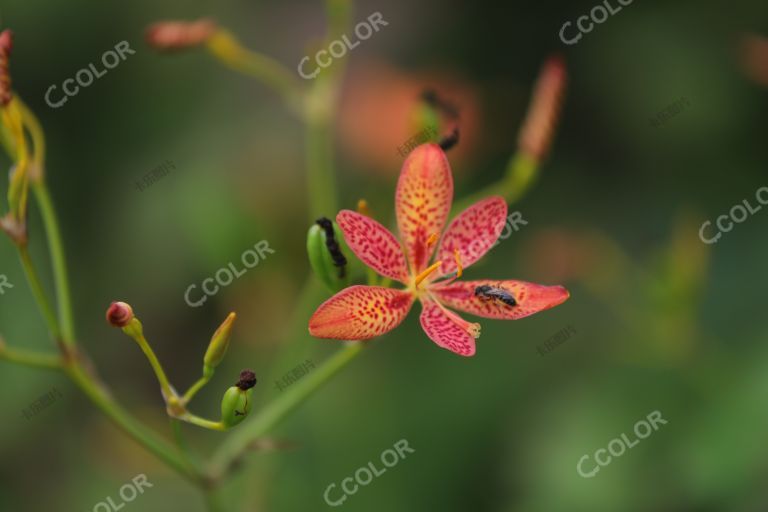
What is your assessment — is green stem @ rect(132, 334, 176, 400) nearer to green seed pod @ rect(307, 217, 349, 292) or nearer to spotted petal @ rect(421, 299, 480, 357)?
green seed pod @ rect(307, 217, 349, 292)

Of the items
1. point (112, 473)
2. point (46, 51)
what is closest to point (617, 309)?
point (112, 473)

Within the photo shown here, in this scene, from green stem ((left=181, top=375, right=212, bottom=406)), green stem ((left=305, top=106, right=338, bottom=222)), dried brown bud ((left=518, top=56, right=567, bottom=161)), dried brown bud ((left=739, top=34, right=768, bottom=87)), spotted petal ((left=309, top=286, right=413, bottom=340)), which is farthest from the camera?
dried brown bud ((left=739, top=34, right=768, bottom=87))

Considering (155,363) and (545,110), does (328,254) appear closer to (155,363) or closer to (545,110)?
(155,363)

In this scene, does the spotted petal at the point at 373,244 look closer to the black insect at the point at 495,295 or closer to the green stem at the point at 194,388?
the black insect at the point at 495,295

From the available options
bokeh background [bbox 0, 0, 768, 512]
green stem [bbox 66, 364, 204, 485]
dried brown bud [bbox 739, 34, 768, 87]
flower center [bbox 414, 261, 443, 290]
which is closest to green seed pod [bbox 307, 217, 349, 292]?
flower center [bbox 414, 261, 443, 290]

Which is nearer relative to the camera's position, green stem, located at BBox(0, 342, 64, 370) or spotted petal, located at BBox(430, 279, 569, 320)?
spotted petal, located at BBox(430, 279, 569, 320)

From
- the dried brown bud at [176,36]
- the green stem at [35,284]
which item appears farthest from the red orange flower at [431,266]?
the dried brown bud at [176,36]
